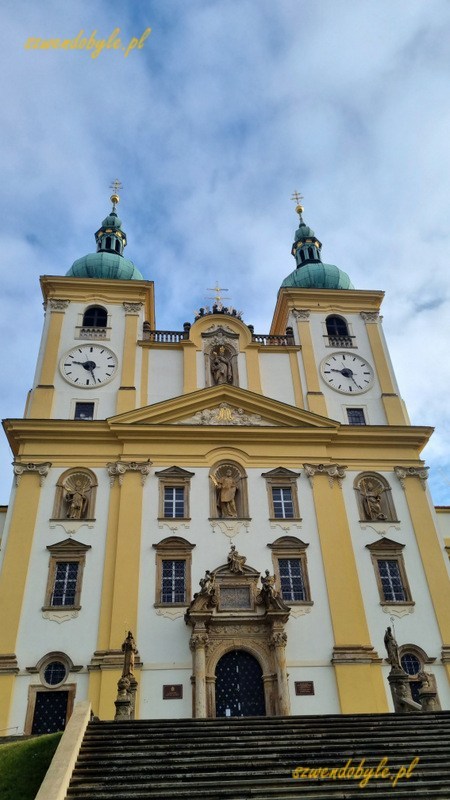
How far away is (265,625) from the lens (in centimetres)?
1892

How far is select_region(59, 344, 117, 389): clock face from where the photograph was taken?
79.8ft

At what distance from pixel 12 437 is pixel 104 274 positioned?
29.9ft

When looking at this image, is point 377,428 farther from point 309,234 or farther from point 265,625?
point 309,234

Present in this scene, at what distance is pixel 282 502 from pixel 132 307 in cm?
1035

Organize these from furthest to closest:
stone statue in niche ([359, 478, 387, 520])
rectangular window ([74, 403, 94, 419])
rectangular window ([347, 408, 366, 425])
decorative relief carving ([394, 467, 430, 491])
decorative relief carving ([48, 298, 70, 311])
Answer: decorative relief carving ([48, 298, 70, 311])
rectangular window ([347, 408, 366, 425])
rectangular window ([74, 403, 94, 419])
decorative relief carving ([394, 467, 430, 491])
stone statue in niche ([359, 478, 387, 520])

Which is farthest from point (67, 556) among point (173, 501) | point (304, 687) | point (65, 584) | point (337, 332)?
point (337, 332)

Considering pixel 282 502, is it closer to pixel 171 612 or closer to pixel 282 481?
pixel 282 481

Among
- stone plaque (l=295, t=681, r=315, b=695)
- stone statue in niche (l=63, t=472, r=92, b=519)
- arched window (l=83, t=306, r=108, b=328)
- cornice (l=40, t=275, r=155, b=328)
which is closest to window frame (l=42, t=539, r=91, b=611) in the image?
stone statue in niche (l=63, t=472, r=92, b=519)

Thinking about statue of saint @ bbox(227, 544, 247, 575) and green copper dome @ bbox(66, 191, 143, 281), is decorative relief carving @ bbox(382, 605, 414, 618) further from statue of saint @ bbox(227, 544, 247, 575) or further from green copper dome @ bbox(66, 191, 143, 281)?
green copper dome @ bbox(66, 191, 143, 281)

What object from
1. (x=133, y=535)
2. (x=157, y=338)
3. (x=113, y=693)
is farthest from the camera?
(x=157, y=338)

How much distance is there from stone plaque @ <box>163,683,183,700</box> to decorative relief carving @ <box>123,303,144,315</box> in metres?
14.4

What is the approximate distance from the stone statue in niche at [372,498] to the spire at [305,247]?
13513 mm

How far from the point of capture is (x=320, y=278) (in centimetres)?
2936

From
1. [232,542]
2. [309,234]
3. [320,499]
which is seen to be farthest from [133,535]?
[309,234]
